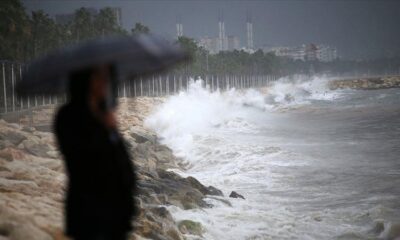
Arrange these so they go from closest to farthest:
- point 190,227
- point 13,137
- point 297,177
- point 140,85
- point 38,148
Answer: point 190,227, point 38,148, point 297,177, point 13,137, point 140,85

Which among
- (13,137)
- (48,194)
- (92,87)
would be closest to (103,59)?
(92,87)

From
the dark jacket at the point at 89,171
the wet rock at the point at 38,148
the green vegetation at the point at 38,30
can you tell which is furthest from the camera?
the green vegetation at the point at 38,30

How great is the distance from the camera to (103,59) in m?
3.19

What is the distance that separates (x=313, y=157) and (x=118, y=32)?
1832 inches

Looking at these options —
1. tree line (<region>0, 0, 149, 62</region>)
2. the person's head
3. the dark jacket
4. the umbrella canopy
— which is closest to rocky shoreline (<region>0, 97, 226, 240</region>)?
the umbrella canopy

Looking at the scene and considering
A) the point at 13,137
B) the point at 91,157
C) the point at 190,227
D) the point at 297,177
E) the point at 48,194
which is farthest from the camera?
the point at 13,137

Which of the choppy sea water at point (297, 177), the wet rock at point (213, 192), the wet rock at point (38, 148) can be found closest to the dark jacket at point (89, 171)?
the choppy sea water at point (297, 177)

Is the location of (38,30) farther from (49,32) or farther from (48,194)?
(48,194)

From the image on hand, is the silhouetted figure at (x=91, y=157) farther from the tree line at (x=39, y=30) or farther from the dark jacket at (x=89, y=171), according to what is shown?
the tree line at (x=39, y=30)

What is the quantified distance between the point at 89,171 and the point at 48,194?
6.82 metres

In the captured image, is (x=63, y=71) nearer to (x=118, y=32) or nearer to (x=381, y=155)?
(x=381, y=155)

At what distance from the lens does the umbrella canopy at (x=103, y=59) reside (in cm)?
324

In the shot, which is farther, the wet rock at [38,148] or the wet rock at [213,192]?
the wet rock at [38,148]

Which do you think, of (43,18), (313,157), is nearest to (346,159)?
(313,157)
